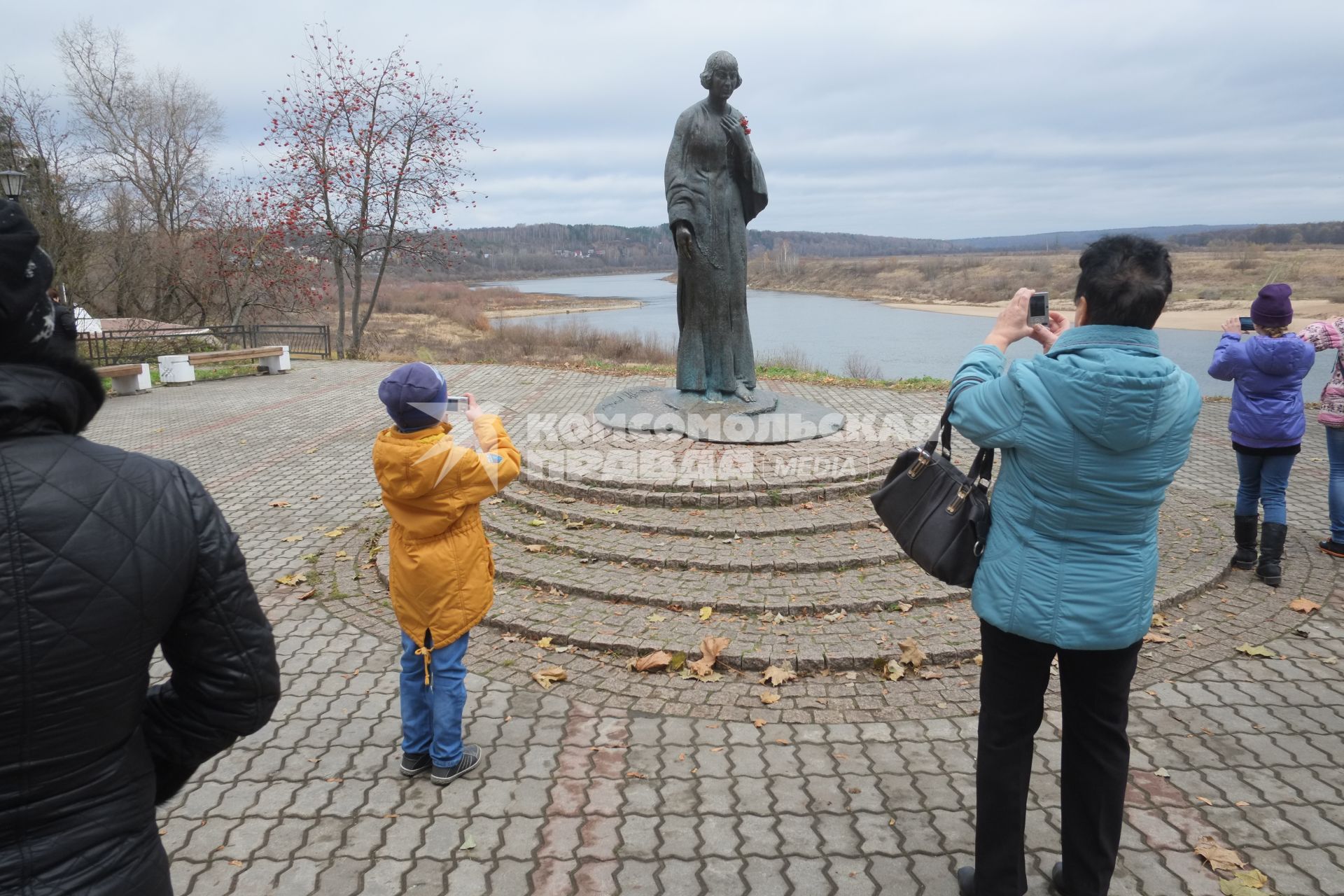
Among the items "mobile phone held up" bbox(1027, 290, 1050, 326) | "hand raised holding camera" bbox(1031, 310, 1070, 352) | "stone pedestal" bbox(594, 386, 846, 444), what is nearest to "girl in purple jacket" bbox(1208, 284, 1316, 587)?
"stone pedestal" bbox(594, 386, 846, 444)

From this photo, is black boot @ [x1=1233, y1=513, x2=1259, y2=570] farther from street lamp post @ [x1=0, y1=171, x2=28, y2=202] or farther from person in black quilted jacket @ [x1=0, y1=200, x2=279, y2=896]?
street lamp post @ [x1=0, y1=171, x2=28, y2=202]

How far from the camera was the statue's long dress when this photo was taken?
298 inches

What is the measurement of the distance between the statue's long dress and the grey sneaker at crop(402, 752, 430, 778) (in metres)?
4.99

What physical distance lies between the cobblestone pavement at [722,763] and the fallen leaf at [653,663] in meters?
0.07

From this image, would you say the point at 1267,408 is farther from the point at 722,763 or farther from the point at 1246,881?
the point at 722,763

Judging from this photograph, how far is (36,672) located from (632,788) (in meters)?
2.46

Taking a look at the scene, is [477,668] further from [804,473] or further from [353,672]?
[804,473]

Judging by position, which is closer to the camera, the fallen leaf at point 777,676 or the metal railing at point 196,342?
the fallen leaf at point 777,676

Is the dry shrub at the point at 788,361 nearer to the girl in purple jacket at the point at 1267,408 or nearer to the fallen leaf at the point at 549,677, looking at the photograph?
the girl in purple jacket at the point at 1267,408

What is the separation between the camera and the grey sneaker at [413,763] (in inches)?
140

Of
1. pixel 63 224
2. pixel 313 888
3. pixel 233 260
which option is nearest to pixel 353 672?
pixel 313 888

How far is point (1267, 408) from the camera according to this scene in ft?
17.9

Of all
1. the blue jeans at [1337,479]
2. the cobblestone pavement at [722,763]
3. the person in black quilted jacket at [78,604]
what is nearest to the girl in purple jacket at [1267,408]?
the cobblestone pavement at [722,763]

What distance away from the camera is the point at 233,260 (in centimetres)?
2464
